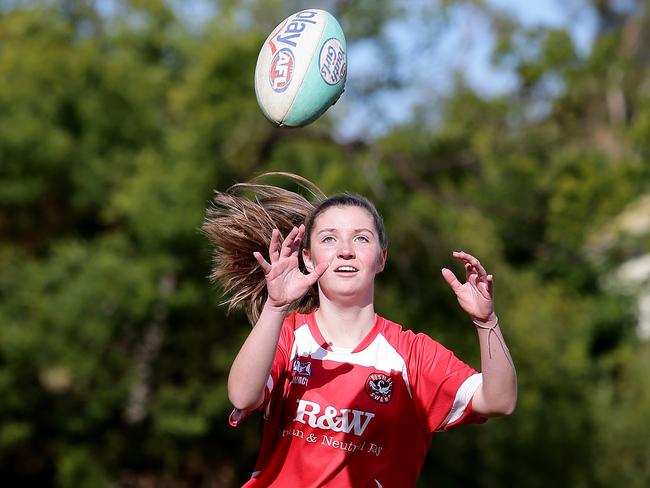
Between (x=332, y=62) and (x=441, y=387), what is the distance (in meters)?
1.90

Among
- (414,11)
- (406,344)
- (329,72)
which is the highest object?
(414,11)

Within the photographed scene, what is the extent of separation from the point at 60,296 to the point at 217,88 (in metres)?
4.02

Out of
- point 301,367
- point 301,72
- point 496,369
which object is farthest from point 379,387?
point 301,72

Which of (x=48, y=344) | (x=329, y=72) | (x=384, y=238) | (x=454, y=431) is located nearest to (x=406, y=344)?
(x=384, y=238)

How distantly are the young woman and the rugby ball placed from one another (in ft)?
2.86

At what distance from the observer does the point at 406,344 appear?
4.34 m

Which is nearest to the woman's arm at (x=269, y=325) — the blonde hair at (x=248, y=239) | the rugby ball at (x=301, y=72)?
the blonde hair at (x=248, y=239)

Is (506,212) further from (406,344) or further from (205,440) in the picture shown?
(406,344)

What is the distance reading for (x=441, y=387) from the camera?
420 centimetres

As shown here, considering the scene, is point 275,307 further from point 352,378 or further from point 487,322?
point 487,322

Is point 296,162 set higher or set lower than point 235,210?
higher

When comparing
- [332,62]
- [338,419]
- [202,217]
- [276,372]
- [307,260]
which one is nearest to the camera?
[338,419]

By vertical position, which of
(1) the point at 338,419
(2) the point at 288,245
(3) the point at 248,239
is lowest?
(1) the point at 338,419

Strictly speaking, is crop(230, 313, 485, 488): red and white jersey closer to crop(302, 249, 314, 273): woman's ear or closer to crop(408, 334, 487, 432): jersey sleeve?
crop(408, 334, 487, 432): jersey sleeve
